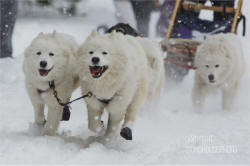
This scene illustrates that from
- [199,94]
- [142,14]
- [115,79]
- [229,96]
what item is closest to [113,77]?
[115,79]

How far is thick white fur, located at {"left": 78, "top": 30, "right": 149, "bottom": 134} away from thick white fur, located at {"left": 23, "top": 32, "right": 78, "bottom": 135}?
245 millimetres

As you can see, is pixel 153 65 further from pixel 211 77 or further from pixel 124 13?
pixel 124 13

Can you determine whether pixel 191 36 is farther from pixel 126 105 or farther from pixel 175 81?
pixel 126 105

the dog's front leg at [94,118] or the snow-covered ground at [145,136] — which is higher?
the dog's front leg at [94,118]

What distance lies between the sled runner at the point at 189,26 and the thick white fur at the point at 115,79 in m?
2.13

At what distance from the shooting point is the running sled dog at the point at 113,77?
406cm

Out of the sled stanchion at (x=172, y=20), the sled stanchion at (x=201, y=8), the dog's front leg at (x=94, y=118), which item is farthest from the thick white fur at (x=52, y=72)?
the sled stanchion at (x=201, y=8)

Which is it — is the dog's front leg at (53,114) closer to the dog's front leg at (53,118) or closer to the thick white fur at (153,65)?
the dog's front leg at (53,118)

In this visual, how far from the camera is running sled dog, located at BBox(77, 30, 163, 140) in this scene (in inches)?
160

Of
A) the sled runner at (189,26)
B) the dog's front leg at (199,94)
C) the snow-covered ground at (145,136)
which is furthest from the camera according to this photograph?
the sled runner at (189,26)

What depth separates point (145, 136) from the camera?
4.92 metres

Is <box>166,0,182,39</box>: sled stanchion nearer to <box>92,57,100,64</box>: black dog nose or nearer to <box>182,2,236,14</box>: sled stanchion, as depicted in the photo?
<box>182,2,236,14</box>: sled stanchion

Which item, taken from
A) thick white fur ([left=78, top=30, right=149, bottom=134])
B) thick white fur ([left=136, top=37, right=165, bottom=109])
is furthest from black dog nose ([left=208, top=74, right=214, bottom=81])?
thick white fur ([left=78, top=30, right=149, bottom=134])

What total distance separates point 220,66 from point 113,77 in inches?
93.8
